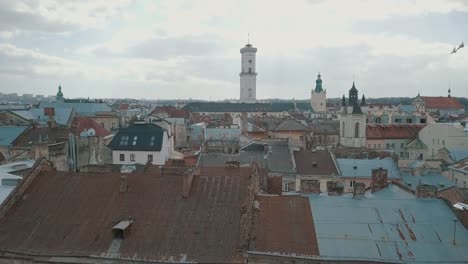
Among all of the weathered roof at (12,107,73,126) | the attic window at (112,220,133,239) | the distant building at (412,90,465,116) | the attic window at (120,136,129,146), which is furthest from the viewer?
the distant building at (412,90,465,116)

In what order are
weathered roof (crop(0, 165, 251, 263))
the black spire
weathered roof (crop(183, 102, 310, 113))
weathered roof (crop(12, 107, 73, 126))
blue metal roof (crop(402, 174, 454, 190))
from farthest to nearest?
weathered roof (crop(183, 102, 310, 113)) → the black spire → weathered roof (crop(12, 107, 73, 126)) → blue metal roof (crop(402, 174, 454, 190)) → weathered roof (crop(0, 165, 251, 263))

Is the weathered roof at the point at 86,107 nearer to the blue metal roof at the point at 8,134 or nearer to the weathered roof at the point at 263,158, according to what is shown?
the blue metal roof at the point at 8,134

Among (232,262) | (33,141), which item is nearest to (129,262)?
(232,262)

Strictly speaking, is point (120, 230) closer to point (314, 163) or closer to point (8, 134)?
point (314, 163)

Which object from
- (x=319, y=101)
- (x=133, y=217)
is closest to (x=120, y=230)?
(x=133, y=217)

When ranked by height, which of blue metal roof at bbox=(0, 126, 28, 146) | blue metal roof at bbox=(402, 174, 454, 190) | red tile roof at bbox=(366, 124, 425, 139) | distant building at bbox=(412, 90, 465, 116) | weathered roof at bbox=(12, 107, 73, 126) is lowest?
blue metal roof at bbox=(402, 174, 454, 190)

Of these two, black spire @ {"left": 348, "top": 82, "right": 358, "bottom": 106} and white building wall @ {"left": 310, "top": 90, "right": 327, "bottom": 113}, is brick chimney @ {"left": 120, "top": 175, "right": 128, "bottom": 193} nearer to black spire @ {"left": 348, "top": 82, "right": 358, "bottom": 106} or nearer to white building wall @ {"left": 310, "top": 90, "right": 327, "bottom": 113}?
black spire @ {"left": 348, "top": 82, "right": 358, "bottom": 106}

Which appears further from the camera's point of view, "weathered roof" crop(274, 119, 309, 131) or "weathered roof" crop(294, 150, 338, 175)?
"weathered roof" crop(274, 119, 309, 131)

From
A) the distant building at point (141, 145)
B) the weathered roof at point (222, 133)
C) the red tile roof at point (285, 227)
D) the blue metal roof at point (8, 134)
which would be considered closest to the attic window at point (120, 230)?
the red tile roof at point (285, 227)

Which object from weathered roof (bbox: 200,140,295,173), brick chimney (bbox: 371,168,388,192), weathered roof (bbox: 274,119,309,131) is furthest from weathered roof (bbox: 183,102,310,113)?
brick chimney (bbox: 371,168,388,192)
